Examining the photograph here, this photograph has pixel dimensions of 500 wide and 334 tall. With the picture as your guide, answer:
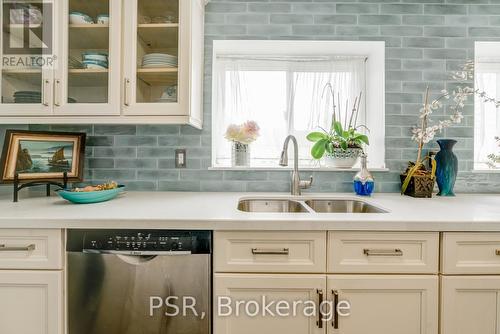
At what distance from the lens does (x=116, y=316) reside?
114cm

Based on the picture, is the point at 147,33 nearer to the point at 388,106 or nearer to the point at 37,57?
the point at 37,57

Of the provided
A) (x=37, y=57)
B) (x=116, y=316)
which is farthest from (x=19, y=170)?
(x=116, y=316)

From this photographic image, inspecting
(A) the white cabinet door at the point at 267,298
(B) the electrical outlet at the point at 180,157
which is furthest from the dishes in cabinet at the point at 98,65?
(A) the white cabinet door at the point at 267,298

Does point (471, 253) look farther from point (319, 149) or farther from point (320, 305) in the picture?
point (319, 149)

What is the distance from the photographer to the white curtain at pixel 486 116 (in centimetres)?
203

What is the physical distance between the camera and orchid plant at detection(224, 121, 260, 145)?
1.83 meters

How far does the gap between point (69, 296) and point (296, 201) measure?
1.20 meters

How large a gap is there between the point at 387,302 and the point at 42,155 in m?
1.87

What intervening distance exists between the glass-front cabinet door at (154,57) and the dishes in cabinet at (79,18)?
0.22 meters

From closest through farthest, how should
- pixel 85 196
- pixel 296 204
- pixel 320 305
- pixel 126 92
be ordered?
1. pixel 320 305
2. pixel 85 196
3. pixel 126 92
4. pixel 296 204

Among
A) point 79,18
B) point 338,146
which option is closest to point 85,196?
point 79,18

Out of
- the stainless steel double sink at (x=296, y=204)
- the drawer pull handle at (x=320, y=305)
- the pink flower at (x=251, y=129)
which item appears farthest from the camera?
the pink flower at (x=251, y=129)

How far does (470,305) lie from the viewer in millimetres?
1136

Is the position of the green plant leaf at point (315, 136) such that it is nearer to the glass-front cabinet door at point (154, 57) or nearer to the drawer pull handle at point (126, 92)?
the glass-front cabinet door at point (154, 57)
